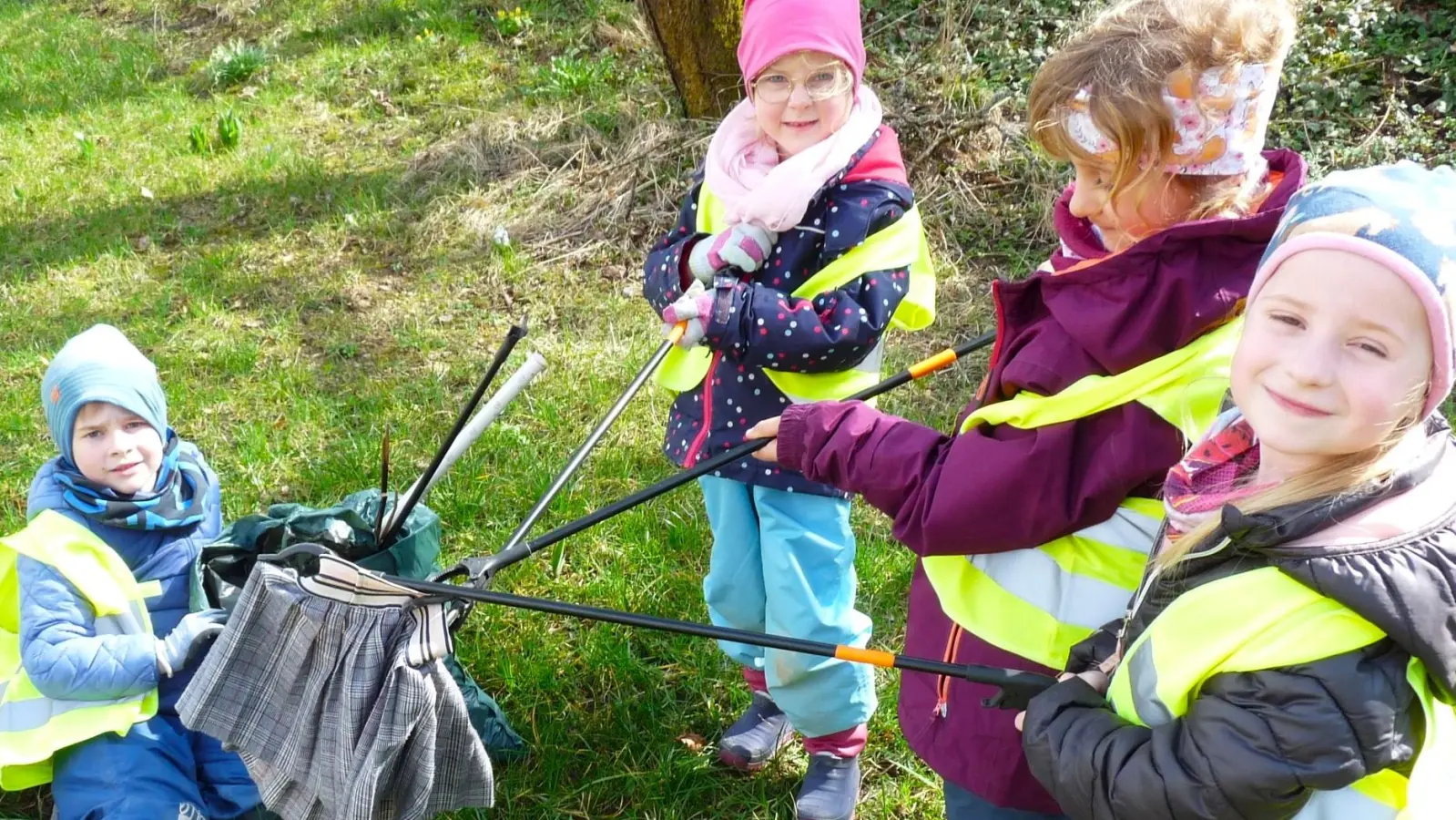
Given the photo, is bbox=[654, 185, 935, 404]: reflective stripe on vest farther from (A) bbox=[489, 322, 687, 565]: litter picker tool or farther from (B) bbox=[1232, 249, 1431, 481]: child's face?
(B) bbox=[1232, 249, 1431, 481]: child's face

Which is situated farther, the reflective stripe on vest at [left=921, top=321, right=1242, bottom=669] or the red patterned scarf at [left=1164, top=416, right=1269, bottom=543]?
the reflective stripe on vest at [left=921, top=321, right=1242, bottom=669]

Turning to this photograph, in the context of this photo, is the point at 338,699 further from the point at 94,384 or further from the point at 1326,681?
the point at 1326,681

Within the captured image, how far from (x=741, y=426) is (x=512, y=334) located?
2.16ft

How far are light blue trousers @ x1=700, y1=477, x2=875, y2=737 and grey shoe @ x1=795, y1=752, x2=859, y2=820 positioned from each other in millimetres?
88

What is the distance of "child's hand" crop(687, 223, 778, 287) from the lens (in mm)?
2596

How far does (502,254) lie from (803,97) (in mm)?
3314

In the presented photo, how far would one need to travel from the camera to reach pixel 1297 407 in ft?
4.54

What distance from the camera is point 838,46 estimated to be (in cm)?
256

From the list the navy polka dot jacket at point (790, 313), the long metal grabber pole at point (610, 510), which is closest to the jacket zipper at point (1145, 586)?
the long metal grabber pole at point (610, 510)

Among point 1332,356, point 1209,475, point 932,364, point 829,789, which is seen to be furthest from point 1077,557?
point 829,789

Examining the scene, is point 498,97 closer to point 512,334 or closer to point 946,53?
point 946,53

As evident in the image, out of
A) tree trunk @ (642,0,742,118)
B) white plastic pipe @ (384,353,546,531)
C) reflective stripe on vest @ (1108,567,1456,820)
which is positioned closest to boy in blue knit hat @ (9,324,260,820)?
white plastic pipe @ (384,353,546,531)

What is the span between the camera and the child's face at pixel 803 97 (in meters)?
2.57

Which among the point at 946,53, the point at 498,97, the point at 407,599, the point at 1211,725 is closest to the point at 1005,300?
the point at 1211,725
